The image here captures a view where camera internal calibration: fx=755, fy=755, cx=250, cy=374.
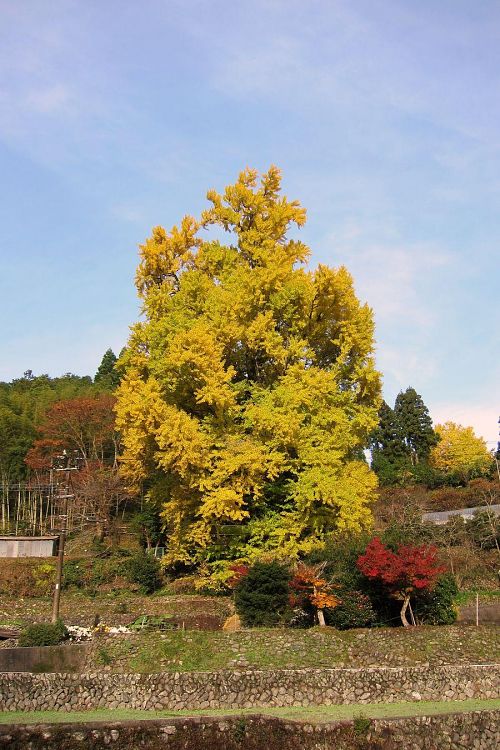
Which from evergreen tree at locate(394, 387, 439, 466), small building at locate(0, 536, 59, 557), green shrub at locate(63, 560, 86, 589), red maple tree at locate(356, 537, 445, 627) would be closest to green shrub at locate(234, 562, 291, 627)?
red maple tree at locate(356, 537, 445, 627)

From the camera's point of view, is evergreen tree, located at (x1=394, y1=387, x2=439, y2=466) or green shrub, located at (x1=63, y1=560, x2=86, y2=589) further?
evergreen tree, located at (x1=394, y1=387, x2=439, y2=466)

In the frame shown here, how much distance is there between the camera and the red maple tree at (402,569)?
18.0 m

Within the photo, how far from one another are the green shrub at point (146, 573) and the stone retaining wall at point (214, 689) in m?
12.1

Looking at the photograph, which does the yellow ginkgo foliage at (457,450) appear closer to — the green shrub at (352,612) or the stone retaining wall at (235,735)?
the green shrub at (352,612)

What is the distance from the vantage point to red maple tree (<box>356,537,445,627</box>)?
18047 mm

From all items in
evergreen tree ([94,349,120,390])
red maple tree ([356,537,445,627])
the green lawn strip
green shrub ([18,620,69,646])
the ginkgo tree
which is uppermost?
evergreen tree ([94,349,120,390])

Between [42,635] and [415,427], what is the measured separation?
42.3m

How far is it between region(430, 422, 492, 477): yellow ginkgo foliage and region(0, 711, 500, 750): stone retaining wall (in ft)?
128

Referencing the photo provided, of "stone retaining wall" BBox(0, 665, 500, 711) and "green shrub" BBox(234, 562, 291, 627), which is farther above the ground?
"green shrub" BBox(234, 562, 291, 627)

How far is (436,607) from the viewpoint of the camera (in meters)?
19.3

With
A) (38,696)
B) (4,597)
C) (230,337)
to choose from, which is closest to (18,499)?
(4,597)

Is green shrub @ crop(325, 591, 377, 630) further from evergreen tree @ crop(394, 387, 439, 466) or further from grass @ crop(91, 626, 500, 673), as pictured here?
evergreen tree @ crop(394, 387, 439, 466)

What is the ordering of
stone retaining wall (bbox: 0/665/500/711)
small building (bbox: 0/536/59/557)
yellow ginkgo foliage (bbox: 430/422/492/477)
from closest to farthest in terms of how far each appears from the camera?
stone retaining wall (bbox: 0/665/500/711) → small building (bbox: 0/536/59/557) → yellow ginkgo foliage (bbox: 430/422/492/477)

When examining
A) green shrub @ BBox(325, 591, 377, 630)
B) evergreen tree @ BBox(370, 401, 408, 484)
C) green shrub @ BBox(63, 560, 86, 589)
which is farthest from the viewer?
evergreen tree @ BBox(370, 401, 408, 484)
